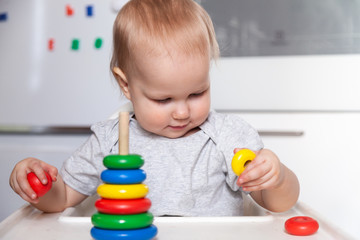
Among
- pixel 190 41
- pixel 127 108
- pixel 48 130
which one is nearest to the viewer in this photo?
pixel 190 41

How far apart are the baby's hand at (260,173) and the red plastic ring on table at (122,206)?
0.51ft

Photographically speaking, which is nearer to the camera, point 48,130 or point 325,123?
point 325,123

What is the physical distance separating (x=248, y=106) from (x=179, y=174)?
1.52 ft

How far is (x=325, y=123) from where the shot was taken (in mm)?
1215

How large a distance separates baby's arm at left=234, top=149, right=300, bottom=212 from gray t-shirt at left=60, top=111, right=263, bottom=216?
0.24ft

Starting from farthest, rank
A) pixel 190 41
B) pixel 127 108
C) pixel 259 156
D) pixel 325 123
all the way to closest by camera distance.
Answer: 1. pixel 325 123
2. pixel 127 108
3. pixel 190 41
4. pixel 259 156

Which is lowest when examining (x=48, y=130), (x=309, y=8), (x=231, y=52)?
(x=48, y=130)

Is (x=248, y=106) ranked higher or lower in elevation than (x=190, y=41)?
lower

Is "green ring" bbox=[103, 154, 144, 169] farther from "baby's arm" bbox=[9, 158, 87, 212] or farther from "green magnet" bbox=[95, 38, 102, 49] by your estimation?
"green magnet" bbox=[95, 38, 102, 49]

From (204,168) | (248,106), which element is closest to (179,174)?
(204,168)

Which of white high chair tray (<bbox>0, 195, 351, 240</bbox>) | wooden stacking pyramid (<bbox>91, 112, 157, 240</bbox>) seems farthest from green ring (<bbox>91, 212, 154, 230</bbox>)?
white high chair tray (<bbox>0, 195, 351, 240</bbox>)

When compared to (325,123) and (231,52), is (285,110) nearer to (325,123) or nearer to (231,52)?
(325,123)

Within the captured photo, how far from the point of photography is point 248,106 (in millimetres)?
1255

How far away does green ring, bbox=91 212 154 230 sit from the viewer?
1.77 ft
